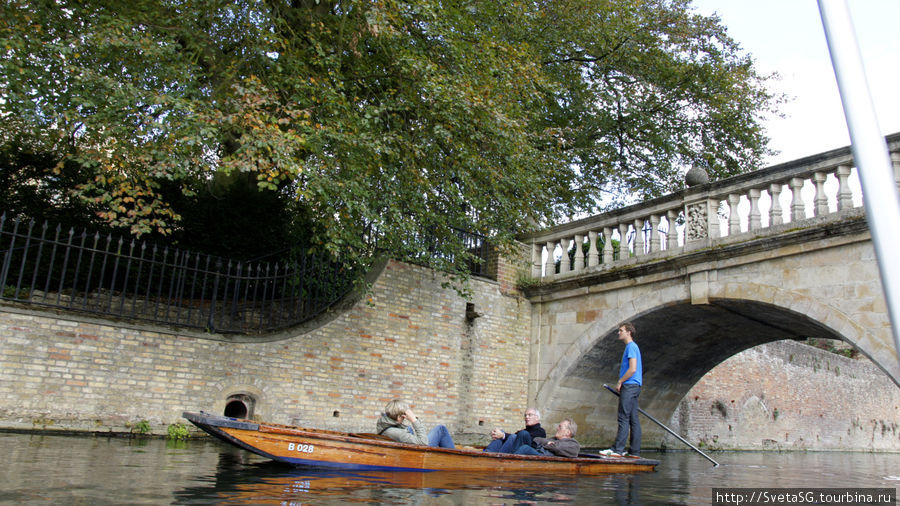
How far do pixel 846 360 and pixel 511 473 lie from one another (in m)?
23.7

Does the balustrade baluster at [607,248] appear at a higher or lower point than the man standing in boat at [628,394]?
higher

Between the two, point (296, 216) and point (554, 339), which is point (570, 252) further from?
point (296, 216)

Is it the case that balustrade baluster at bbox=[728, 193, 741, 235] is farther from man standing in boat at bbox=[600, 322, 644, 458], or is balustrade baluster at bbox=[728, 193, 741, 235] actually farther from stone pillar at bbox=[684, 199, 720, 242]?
man standing in boat at bbox=[600, 322, 644, 458]

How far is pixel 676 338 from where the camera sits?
1297cm

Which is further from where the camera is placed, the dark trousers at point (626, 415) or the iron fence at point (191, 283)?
the iron fence at point (191, 283)

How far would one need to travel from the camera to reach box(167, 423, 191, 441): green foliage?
902 centimetres

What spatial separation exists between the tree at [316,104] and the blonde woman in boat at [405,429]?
262cm

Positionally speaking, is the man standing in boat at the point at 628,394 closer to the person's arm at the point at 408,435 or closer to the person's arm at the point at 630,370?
the person's arm at the point at 630,370

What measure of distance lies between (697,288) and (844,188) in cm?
259

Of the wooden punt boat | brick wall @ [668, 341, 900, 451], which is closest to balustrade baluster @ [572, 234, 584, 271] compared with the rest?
the wooden punt boat

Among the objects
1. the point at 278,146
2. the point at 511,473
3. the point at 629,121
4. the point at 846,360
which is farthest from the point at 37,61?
the point at 846,360

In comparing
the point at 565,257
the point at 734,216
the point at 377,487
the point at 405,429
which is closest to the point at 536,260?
the point at 565,257

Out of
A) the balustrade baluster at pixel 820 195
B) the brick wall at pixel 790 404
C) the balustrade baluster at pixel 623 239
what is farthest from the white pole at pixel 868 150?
the brick wall at pixel 790 404

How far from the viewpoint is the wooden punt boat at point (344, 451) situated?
5980 mm
